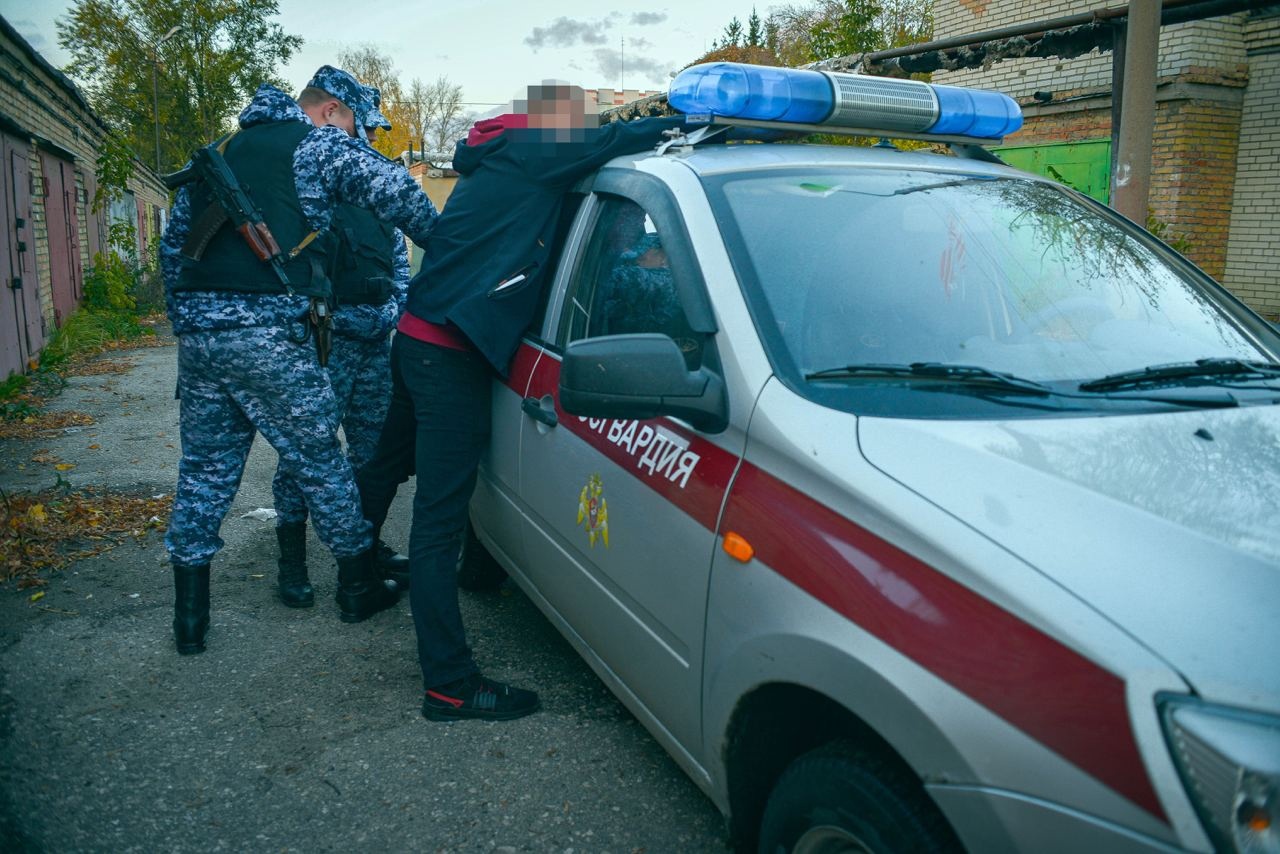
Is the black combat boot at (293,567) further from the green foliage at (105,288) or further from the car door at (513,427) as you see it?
the green foliage at (105,288)

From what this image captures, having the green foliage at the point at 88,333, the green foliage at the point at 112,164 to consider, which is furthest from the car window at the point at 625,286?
the green foliage at the point at 112,164

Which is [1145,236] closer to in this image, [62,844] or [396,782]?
[396,782]

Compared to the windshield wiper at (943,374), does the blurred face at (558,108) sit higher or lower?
higher

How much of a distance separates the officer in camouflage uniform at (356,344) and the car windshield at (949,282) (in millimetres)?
2165

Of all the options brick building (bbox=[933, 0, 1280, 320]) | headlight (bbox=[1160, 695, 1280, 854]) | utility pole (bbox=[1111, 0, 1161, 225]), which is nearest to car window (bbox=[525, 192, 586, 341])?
headlight (bbox=[1160, 695, 1280, 854])

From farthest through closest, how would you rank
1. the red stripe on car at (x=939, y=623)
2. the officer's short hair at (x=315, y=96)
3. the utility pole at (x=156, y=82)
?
1. the utility pole at (x=156, y=82)
2. the officer's short hair at (x=315, y=96)
3. the red stripe on car at (x=939, y=623)

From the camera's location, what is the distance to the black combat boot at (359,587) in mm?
3889

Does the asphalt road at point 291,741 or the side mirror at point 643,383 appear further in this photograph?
the asphalt road at point 291,741

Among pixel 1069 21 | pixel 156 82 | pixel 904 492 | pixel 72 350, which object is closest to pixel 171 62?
pixel 156 82

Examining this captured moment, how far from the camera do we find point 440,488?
123 inches

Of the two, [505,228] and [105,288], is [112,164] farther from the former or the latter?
[505,228]

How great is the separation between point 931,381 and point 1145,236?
125 cm

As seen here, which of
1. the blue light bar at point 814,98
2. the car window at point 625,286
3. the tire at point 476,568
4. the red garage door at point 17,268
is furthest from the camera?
the red garage door at point 17,268

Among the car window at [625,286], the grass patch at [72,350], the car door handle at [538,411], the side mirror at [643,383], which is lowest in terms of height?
the grass patch at [72,350]
